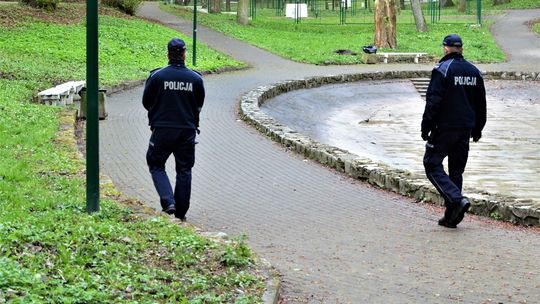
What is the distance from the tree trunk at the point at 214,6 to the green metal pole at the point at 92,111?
52.6m

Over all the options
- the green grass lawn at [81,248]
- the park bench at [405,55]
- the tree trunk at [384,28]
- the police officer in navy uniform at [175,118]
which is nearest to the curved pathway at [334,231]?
the police officer in navy uniform at [175,118]

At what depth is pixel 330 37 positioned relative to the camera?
163 feet

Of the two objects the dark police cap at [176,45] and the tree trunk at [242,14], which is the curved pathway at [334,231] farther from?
the tree trunk at [242,14]

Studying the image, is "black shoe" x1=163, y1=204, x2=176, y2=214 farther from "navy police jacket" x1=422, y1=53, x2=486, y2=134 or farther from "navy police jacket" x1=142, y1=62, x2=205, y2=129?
"navy police jacket" x1=422, y1=53, x2=486, y2=134

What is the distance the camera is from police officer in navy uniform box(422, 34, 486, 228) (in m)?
10.8

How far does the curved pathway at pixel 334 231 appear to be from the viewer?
327 inches

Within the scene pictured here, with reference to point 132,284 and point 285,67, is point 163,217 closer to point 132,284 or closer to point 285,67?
point 132,284

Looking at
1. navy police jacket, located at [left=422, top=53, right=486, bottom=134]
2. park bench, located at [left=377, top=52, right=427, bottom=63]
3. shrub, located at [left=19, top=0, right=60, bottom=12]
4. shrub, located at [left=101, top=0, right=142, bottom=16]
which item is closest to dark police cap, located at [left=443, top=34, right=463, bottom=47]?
navy police jacket, located at [left=422, top=53, right=486, bottom=134]

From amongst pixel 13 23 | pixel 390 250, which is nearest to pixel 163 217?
pixel 390 250

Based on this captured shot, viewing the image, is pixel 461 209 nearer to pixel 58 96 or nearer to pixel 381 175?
pixel 381 175

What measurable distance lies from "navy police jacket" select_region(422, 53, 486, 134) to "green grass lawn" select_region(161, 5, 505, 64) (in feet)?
90.6

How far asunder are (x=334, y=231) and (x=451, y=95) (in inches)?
74.2

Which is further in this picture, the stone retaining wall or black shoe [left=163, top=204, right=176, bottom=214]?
the stone retaining wall

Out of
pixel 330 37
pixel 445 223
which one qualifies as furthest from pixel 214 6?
pixel 445 223
